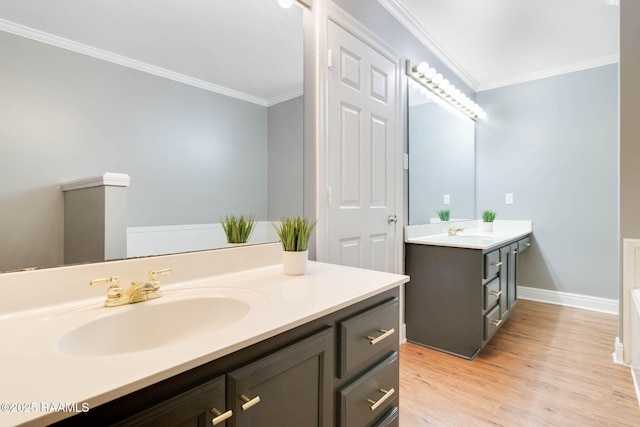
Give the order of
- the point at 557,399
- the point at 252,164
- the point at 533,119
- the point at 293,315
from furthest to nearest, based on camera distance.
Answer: the point at 533,119 → the point at 557,399 → the point at 252,164 → the point at 293,315

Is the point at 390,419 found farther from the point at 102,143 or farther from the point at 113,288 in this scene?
the point at 102,143

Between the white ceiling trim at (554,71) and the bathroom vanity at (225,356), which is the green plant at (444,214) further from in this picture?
the bathroom vanity at (225,356)

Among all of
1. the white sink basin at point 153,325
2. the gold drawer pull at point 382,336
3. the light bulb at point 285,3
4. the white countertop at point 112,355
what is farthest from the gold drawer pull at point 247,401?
the light bulb at point 285,3

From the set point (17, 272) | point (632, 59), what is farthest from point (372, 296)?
point (632, 59)

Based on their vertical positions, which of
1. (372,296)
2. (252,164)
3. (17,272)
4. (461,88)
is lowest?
(372,296)

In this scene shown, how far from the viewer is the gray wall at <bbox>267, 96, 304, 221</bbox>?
1459 millimetres

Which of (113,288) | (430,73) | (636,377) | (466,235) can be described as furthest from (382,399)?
(430,73)

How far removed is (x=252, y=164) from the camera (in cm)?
137

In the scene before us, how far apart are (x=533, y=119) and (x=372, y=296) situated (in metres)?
3.40

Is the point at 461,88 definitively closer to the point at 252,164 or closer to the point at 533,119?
the point at 533,119

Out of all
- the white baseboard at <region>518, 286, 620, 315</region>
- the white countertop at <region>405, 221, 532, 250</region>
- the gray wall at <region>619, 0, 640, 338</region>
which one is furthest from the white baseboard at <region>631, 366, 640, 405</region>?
the white baseboard at <region>518, 286, 620, 315</region>

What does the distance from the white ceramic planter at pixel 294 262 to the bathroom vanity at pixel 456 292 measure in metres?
1.27

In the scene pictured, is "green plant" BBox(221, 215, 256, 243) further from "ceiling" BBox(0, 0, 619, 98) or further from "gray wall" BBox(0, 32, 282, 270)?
"ceiling" BBox(0, 0, 619, 98)

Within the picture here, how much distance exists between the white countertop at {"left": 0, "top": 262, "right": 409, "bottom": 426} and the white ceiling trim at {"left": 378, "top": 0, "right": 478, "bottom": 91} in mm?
1972
